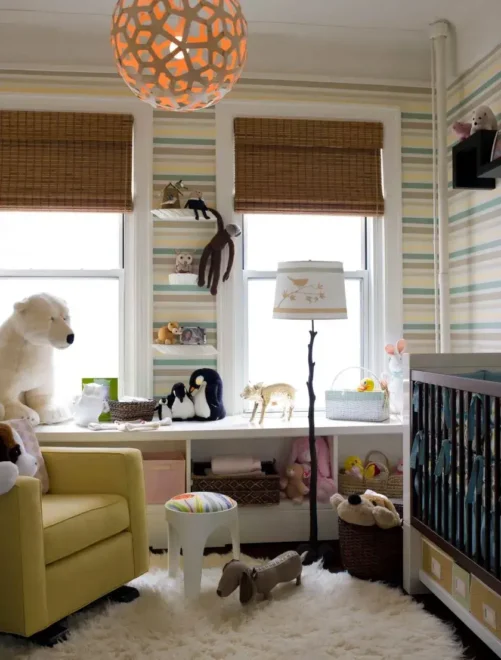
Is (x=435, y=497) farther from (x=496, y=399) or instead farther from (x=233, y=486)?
(x=233, y=486)

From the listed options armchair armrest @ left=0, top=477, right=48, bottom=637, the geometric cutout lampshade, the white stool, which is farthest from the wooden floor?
the geometric cutout lampshade

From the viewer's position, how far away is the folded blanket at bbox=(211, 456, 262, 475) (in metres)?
3.25

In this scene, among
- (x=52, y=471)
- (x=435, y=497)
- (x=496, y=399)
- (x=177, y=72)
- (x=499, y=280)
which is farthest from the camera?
(x=499, y=280)

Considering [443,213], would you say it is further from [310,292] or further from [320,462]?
[320,462]

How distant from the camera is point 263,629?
7.67 ft

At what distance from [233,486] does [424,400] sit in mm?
1063

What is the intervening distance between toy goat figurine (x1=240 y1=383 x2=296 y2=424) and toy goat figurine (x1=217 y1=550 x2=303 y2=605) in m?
0.82

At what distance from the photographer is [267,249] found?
374cm

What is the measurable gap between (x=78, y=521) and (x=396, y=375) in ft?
6.11

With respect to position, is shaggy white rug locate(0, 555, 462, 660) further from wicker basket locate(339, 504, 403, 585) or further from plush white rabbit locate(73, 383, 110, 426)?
plush white rabbit locate(73, 383, 110, 426)

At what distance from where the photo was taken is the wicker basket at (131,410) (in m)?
3.25

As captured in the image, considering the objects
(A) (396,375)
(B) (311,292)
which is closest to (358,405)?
(A) (396,375)

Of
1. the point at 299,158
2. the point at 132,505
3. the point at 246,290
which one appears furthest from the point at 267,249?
the point at 132,505

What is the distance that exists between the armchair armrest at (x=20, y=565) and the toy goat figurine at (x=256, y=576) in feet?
2.11
